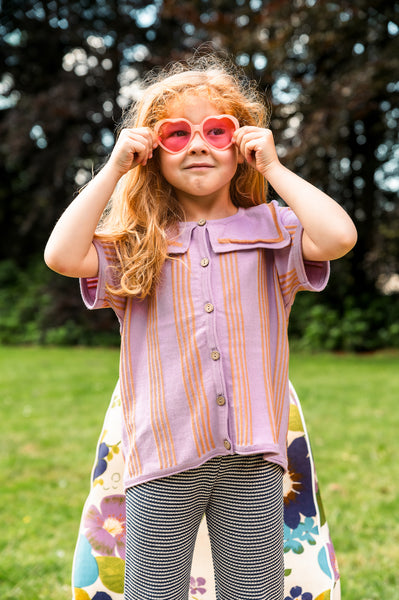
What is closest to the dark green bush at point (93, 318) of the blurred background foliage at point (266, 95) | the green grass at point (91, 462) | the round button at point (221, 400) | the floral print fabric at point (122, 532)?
the blurred background foliage at point (266, 95)

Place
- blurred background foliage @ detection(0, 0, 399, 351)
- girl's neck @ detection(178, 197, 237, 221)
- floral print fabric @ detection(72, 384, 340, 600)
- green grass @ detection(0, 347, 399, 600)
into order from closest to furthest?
girl's neck @ detection(178, 197, 237, 221)
floral print fabric @ detection(72, 384, 340, 600)
green grass @ detection(0, 347, 399, 600)
blurred background foliage @ detection(0, 0, 399, 351)

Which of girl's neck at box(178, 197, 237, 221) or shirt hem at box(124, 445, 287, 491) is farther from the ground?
girl's neck at box(178, 197, 237, 221)

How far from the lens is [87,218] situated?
4.97ft

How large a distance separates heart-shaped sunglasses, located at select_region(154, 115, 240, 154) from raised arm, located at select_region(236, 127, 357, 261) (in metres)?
Answer: 0.04

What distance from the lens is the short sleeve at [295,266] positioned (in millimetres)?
1581

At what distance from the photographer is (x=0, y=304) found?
41.7 feet

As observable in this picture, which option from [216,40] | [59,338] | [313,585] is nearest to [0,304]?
[59,338]

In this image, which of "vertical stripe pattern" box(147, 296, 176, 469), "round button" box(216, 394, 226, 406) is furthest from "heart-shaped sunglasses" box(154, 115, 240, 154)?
"round button" box(216, 394, 226, 406)

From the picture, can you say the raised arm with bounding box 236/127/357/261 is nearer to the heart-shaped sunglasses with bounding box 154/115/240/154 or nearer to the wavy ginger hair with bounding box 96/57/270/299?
the heart-shaped sunglasses with bounding box 154/115/240/154

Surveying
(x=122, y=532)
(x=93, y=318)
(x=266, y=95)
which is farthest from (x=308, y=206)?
(x=93, y=318)

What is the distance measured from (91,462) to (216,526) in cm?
297

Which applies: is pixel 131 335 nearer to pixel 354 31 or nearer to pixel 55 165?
pixel 354 31

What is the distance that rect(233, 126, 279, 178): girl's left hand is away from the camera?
156 cm

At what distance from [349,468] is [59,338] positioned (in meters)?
7.90
